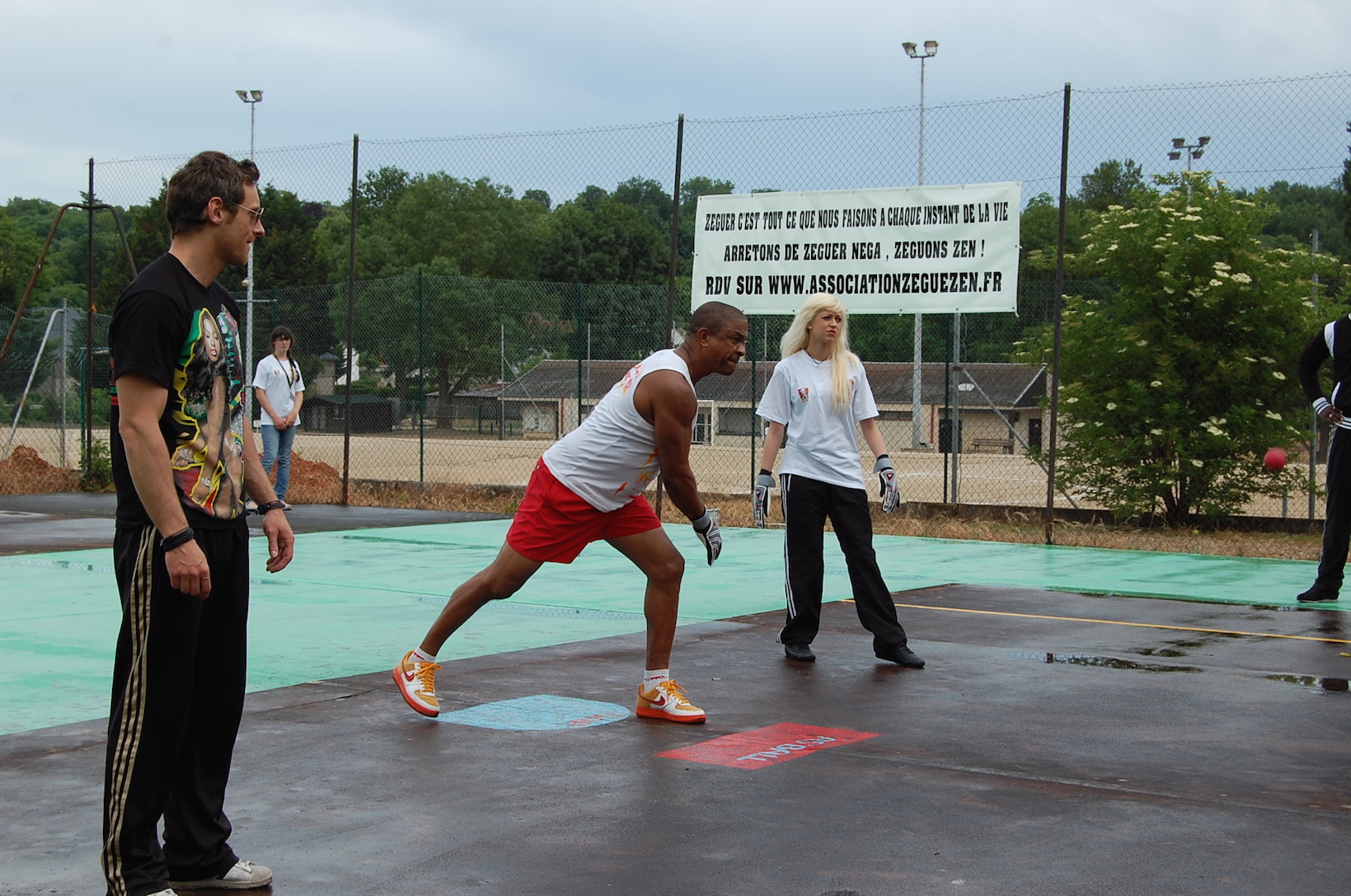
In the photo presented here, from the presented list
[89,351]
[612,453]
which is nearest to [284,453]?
[89,351]

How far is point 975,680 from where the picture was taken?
6.38m

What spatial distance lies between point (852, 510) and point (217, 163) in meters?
4.07

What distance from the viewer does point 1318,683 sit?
6.39 m

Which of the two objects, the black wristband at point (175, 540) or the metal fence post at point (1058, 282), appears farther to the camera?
the metal fence post at point (1058, 282)

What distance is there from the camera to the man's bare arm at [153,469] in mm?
3215

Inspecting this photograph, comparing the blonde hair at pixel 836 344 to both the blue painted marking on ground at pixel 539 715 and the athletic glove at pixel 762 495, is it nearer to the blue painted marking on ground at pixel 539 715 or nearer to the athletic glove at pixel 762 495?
the athletic glove at pixel 762 495

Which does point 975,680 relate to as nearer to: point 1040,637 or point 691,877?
point 1040,637

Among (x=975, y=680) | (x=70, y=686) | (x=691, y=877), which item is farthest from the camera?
(x=975, y=680)

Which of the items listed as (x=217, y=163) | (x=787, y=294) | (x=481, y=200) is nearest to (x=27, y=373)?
(x=787, y=294)

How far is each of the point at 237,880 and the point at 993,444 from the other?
29.1 metres

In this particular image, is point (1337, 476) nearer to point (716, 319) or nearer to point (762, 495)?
point (762, 495)

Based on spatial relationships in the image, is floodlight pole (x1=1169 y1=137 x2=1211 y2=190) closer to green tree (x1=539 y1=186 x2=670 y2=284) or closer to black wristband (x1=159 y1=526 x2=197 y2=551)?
black wristband (x1=159 y1=526 x2=197 y2=551)

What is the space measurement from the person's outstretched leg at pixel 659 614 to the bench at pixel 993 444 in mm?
21663

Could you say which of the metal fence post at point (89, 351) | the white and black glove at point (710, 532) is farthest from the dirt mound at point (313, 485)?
the white and black glove at point (710, 532)
